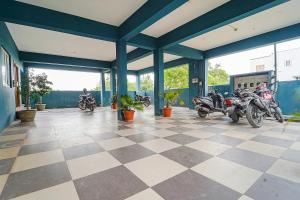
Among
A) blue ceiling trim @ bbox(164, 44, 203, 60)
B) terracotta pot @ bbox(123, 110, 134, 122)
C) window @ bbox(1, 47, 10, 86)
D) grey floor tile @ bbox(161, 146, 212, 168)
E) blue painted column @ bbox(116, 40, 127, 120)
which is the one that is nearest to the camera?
grey floor tile @ bbox(161, 146, 212, 168)

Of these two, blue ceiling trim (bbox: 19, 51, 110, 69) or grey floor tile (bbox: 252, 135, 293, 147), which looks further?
blue ceiling trim (bbox: 19, 51, 110, 69)

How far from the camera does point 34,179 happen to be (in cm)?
136

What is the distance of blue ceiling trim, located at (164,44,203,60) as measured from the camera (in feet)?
20.1

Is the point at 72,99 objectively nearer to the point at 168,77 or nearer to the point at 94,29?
the point at 94,29

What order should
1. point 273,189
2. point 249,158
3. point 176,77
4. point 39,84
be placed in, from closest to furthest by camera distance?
1. point 273,189
2. point 249,158
3. point 39,84
4. point 176,77

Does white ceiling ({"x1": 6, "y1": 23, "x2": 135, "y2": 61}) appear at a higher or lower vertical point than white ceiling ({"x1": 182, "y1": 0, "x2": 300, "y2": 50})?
higher

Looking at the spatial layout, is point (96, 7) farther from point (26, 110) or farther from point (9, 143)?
point (26, 110)

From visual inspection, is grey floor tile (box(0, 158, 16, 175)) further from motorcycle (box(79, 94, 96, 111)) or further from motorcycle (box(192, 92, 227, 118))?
motorcycle (box(79, 94, 96, 111))

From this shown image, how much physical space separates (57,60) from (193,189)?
29.5 feet

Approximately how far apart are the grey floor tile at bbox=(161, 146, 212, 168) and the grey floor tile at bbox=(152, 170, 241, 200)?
0.95ft

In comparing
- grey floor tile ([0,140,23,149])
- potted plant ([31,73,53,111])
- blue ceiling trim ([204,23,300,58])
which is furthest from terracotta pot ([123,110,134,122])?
blue ceiling trim ([204,23,300,58])

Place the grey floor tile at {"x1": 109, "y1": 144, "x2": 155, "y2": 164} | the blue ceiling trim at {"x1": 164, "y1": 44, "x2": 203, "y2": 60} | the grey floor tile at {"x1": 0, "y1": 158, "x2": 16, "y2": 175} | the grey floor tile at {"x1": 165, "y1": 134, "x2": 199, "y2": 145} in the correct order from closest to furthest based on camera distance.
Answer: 1. the grey floor tile at {"x1": 0, "y1": 158, "x2": 16, "y2": 175}
2. the grey floor tile at {"x1": 109, "y1": 144, "x2": 155, "y2": 164}
3. the grey floor tile at {"x1": 165, "y1": 134, "x2": 199, "y2": 145}
4. the blue ceiling trim at {"x1": 164, "y1": 44, "x2": 203, "y2": 60}

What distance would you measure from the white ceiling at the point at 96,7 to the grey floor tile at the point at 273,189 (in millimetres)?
3907

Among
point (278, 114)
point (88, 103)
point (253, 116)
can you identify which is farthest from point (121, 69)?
A: point (278, 114)
